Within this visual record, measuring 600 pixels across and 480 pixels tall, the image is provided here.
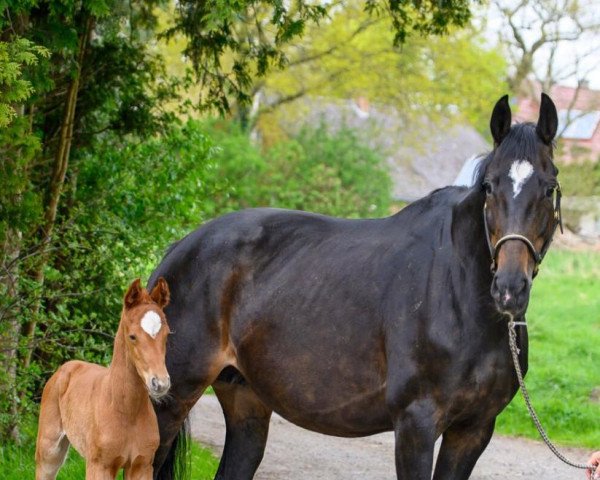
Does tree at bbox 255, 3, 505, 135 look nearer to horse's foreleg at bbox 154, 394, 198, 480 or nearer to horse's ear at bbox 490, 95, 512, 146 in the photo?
horse's foreleg at bbox 154, 394, 198, 480

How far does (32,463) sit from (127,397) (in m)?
2.83

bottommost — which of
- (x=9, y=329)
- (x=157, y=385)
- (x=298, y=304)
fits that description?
(x=9, y=329)

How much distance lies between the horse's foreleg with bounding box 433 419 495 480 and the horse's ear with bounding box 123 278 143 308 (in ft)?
5.09

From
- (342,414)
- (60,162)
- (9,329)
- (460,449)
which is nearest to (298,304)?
(342,414)

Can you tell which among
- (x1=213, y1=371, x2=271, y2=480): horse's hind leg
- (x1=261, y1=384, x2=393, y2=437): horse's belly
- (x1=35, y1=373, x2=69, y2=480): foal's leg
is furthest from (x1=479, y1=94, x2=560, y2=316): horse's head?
(x1=35, y1=373, x2=69, y2=480): foal's leg

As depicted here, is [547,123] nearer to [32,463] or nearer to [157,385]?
[157,385]

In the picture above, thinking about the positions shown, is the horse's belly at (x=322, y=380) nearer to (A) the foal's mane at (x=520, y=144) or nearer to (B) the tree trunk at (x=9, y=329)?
(A) the foal's mane at (x=520, y=144)

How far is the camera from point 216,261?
508 cm

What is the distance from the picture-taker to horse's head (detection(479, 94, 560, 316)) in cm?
381

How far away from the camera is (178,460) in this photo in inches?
206

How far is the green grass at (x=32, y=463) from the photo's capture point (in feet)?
20.4

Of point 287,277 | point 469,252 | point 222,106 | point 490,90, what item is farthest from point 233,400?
point 490,90

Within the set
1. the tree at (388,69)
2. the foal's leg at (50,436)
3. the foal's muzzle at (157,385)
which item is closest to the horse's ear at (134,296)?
the foal's muzzle at (157,385)

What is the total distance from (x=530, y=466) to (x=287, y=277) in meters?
4.05
